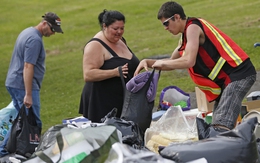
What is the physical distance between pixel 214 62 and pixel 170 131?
0.81 m

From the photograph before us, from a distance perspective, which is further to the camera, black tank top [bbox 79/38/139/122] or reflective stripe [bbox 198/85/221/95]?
black tank top [bbox 79/38/139/122]

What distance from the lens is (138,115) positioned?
4957 mm

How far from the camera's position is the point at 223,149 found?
344 cm

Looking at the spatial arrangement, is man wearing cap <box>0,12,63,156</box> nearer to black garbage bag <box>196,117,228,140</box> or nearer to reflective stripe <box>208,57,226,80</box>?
reflective stripe <box>208,57,226,80</box>

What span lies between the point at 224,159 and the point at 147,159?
527 mm

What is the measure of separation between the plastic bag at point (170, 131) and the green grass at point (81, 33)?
4.31 m

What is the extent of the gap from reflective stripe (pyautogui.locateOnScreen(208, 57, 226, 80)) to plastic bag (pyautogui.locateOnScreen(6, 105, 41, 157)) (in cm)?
240

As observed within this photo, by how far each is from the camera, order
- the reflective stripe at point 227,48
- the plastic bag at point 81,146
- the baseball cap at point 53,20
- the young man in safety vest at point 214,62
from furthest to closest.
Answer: the baseball cap at point 53,20
the reflective stripe at point 227,48
the young man in safety vest at point 214,62
the plastic bag at point 81,146

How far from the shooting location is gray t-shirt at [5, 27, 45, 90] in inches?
264

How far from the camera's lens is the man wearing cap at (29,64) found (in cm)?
672

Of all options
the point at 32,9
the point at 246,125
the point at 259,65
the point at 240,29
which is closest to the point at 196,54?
the point at 246,125

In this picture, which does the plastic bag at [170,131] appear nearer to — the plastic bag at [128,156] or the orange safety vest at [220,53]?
the orange safety vest at [220,53]

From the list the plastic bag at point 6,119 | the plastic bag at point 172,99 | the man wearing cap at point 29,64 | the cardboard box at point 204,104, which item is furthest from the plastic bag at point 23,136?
→ the cardboard box at point 204,104

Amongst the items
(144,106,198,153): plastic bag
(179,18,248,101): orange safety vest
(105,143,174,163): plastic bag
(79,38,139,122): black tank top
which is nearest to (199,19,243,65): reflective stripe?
(179,18,248,101): orange safety vest
